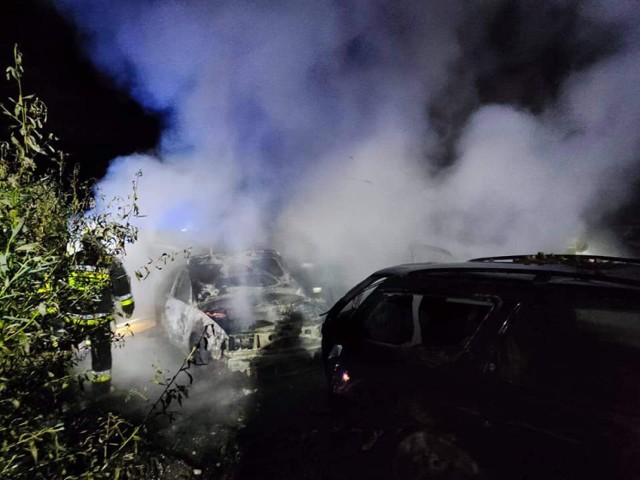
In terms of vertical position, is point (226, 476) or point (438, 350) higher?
point (438, 350)

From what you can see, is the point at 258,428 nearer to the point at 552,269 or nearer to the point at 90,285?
the point at 90,285

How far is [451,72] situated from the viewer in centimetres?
1079

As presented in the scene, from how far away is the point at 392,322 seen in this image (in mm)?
2672

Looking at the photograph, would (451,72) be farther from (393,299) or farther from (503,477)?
(503,477)

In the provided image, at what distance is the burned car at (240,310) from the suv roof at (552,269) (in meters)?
2.36

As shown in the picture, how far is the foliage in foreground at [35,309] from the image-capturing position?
1664mm

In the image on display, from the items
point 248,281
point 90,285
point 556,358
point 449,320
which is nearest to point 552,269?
point 556,358

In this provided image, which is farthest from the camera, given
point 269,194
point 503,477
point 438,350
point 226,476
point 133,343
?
point 269,194

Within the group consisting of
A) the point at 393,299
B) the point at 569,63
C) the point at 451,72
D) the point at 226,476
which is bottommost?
the point at 226,476

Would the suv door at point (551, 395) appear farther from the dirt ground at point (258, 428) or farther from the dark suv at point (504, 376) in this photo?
the dirt ground at point (258, 428)

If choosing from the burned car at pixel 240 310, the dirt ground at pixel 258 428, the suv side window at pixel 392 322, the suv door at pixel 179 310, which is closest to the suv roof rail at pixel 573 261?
the suv side window at pixel 392 322

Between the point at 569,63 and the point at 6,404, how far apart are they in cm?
1065

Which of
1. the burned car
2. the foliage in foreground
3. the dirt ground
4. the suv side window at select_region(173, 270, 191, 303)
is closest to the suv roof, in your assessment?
the dirt ground

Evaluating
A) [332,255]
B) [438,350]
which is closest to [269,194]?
[332,255]
